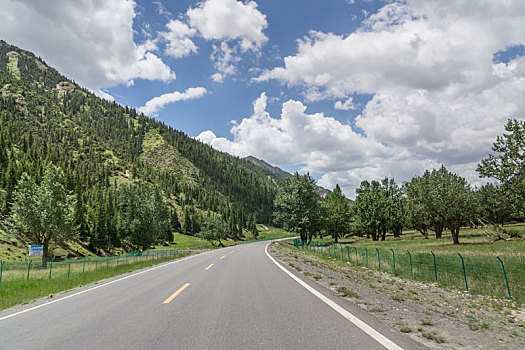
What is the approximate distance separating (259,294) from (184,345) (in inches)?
165

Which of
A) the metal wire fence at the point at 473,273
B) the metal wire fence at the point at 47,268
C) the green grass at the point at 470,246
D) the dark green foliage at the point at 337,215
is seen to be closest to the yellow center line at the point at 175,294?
the metal wire fence at the point at 47,268

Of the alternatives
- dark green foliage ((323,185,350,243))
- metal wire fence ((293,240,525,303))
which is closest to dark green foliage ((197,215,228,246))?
dark green foliage ((323,185,350,243))

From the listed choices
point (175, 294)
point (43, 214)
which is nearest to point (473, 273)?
point (175, 294)

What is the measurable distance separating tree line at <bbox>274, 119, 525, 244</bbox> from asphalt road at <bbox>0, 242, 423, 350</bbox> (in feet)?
94.5

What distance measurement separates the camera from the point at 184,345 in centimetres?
434

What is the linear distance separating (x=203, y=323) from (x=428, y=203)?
41.4 m

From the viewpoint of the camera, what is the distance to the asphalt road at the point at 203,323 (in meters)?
4.39

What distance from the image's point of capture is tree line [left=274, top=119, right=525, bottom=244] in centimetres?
2694

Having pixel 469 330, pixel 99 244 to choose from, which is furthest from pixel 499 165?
pixel 99 244

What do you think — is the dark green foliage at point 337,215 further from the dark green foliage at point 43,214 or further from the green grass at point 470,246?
the dark green foliage at point 43,214

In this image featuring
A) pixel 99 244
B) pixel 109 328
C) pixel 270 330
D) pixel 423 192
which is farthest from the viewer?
pixel 99 244

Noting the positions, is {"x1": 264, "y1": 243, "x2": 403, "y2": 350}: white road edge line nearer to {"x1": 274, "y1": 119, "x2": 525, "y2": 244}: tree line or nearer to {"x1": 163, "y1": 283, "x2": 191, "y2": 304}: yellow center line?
{"x1": 163, "y1": 283, "x2": 191, "y2": 304}: yellow center line

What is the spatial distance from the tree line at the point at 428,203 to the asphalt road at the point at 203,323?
2880cm

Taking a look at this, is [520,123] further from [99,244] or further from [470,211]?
[99,244]
